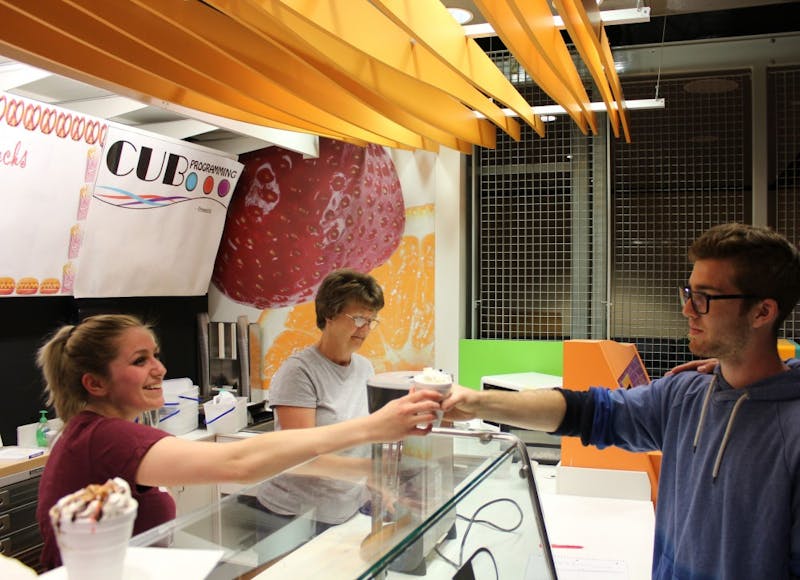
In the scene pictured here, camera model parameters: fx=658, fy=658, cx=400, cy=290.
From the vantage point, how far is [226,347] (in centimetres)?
545

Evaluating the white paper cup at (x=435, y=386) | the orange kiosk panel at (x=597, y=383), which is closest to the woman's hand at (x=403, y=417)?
the white paper cup at (x=435, y=386)

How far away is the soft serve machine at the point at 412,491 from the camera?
1264 mm

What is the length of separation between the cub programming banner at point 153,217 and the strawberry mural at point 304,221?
0.80 feet

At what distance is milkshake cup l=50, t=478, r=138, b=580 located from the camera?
859mm

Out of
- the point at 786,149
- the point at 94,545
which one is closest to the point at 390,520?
the point at 94,545

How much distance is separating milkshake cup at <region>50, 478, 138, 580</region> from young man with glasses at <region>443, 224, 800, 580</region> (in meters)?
0.98

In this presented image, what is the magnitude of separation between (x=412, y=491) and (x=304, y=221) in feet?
12.9

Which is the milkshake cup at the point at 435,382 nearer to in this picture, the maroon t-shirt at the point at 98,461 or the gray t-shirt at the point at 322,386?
the gray t-shirt at the point at 322,386

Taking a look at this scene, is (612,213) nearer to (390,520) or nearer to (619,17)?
(619,17)

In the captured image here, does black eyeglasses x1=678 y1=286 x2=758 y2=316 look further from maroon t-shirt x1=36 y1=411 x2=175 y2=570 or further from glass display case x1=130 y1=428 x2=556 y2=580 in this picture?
maroon t-shirt x1=36 y1=411 x2=175 y2=570

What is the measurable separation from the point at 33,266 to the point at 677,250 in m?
4.25

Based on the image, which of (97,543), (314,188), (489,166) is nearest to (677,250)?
(489,166)

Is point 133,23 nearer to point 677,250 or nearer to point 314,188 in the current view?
point 314,188

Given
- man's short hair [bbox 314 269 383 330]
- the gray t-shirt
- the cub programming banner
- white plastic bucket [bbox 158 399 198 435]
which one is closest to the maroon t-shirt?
the gray t-shirt
